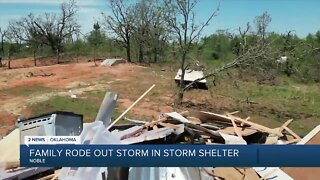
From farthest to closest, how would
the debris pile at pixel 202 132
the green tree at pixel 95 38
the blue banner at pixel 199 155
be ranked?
the green tree at pixel 95 38, the debris pile at pixel 202 132, the blue banner at pixel 199 155

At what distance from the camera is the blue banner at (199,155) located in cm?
201

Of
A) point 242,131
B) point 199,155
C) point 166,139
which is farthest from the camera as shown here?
point 242,131

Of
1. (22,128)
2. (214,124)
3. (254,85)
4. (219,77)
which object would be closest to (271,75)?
(219,77)

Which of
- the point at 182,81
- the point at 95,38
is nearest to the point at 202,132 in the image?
the point at 182,81

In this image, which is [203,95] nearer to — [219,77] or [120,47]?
[219,77]

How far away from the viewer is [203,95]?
59.4 ft

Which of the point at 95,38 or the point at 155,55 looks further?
the point at 95,38

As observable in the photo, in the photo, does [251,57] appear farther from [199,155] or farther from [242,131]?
[199,155]

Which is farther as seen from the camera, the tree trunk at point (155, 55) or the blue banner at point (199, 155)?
the tree trunk at point (155, 55)

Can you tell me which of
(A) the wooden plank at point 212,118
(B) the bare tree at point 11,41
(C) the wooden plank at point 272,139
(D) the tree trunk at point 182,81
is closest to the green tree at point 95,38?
(B) the bare tree at point 11,41

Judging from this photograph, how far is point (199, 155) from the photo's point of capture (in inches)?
80.0

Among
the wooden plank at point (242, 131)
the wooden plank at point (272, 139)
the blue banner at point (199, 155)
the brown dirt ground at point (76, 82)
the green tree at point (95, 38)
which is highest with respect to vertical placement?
the green tree at point (95, 38)

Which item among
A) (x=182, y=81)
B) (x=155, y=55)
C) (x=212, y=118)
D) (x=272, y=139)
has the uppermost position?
(x=155, y=55)

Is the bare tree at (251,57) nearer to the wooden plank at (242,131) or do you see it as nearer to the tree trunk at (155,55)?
the tree trunk at (155,55)
